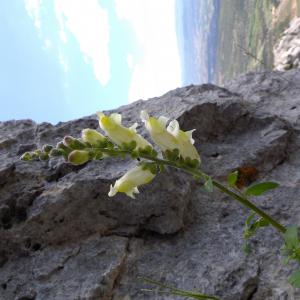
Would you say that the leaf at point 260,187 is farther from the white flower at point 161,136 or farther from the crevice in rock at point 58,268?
the crevice in rock at point 58,268

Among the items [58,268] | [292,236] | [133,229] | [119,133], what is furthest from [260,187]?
[58,268]

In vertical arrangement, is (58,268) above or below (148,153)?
below

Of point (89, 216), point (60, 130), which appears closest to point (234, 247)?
point (89, 216)

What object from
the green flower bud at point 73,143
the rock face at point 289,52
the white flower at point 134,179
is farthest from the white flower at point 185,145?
the rock face at point 289,52

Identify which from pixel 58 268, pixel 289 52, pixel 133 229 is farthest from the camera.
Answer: pixel 289 52

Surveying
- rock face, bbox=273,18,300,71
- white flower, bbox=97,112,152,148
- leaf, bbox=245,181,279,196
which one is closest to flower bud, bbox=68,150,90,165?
white flower, bbox=97,112,152,148

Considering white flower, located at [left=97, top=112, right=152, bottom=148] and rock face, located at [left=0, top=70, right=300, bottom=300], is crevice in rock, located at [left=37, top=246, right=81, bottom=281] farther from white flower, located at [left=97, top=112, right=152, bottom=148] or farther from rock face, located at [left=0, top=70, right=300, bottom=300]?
white flower, located at [left=97, top=112, right=152, bottom=148]

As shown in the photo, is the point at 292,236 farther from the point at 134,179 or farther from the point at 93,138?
the point at 93,138
